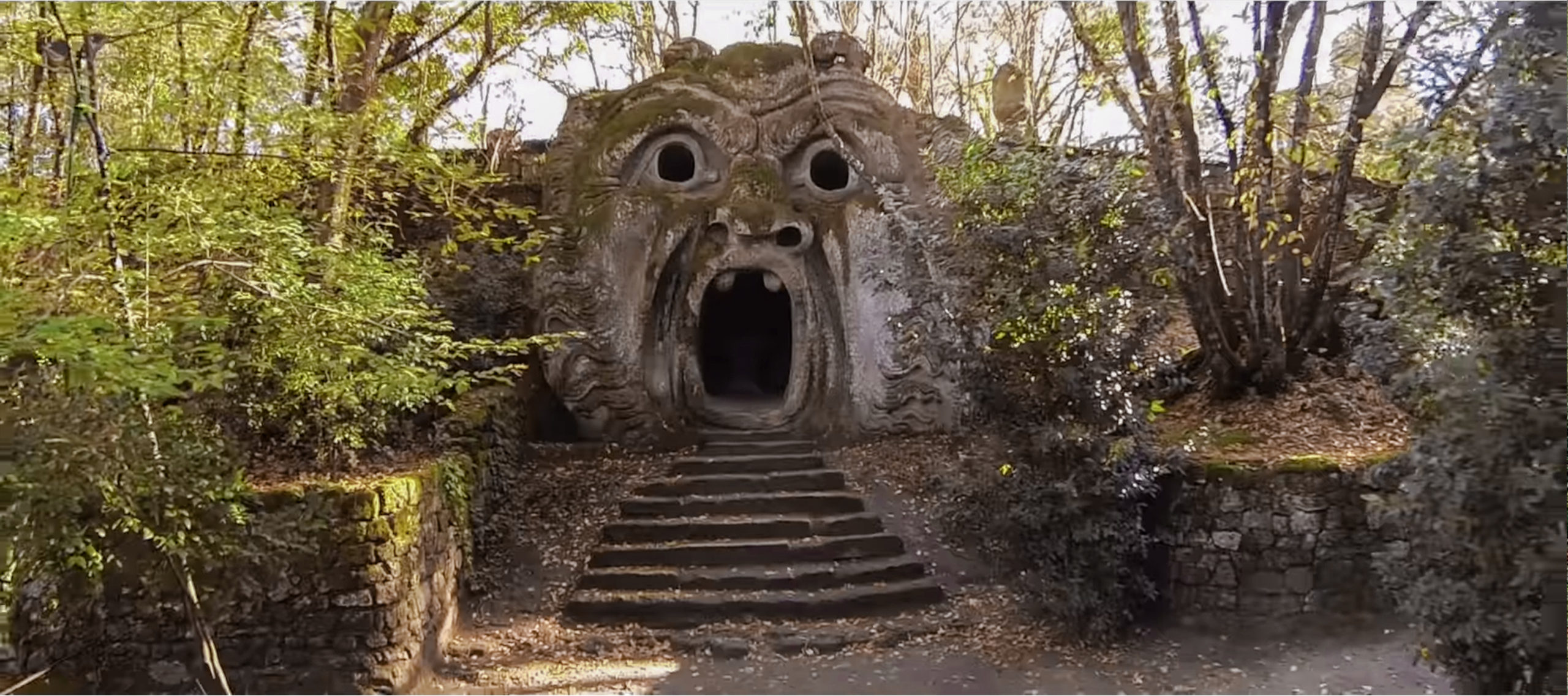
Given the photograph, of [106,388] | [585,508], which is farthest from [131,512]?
[585,508]

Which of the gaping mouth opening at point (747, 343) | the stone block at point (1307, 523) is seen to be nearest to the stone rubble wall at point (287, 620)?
the stone block at point (1307, 523)

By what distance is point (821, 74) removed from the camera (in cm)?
963

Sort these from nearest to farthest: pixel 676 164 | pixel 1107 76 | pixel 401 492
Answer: pixel 401 492 → pixel 1107 76 → pixel 676 164

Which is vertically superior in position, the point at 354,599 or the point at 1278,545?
the point at 1278,545

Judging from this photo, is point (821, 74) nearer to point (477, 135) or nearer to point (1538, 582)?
point (477, 135)

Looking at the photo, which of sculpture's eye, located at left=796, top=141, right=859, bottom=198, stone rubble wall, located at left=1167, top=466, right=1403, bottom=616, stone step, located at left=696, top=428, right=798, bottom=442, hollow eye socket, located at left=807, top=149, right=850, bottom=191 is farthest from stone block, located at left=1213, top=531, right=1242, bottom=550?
hollow eye socket, located at left=807, top=149, right=850, bottom=191

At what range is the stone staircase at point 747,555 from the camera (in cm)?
657

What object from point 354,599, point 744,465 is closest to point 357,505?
point 354,599

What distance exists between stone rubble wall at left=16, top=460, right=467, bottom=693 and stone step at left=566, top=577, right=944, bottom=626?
1485 millimetres

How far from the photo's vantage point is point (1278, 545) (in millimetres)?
5832

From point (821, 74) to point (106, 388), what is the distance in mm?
6939

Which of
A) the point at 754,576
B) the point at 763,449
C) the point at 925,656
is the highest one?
the point at 763,449

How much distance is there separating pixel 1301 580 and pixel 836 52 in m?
6.13

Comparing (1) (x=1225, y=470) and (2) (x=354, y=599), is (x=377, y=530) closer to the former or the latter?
(2) (x=354, y=599)
